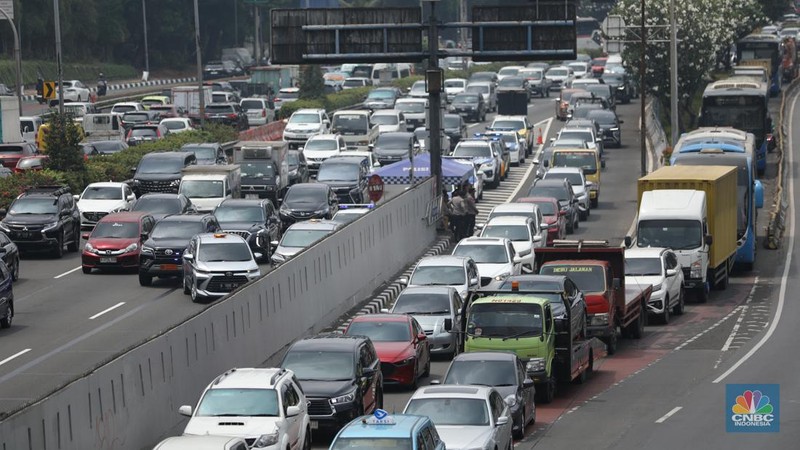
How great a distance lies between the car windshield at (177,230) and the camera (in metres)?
40.3

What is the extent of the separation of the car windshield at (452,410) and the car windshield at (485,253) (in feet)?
55.4

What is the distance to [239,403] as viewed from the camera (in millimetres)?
22578

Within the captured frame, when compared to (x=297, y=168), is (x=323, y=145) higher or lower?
higher

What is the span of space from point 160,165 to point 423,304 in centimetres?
2152

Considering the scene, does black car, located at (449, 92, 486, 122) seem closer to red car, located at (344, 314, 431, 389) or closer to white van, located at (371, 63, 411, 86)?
white van, located at (371, 63, 411, 86)

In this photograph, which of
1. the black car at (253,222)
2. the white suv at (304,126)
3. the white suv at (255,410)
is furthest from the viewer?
the white suv at (304,126)

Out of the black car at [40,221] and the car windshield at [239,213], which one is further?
the car windshield at [239,213]

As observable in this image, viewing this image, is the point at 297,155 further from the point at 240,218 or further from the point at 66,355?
the point at 66,355

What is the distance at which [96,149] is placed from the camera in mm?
63375

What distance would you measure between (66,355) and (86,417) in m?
10.5

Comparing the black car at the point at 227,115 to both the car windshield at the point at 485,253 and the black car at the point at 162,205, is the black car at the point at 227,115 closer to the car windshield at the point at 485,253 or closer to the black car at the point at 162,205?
the black car at the point at 162,205

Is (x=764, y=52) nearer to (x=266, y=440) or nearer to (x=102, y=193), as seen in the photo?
(x=102, y=193)

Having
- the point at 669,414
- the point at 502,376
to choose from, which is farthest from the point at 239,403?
the point at 669,414

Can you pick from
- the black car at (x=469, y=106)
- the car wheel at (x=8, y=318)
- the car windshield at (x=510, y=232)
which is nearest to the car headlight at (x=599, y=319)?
the car windshield at (x=510, y=232)
